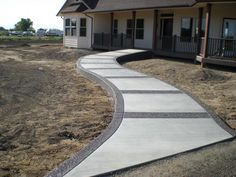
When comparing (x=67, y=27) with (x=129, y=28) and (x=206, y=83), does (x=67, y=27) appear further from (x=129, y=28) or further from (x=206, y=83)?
(x=206, y=83)

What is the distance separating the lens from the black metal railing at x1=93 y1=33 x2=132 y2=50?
28672 millimetres

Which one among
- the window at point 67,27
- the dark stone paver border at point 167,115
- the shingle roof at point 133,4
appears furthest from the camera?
the window at point 67,27

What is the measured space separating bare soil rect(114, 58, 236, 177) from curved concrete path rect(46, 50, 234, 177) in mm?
228

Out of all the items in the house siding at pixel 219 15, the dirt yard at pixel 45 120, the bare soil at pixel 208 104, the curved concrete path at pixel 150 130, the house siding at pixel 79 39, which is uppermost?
the house siding at pixel 219 15

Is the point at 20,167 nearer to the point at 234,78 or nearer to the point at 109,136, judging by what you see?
the point at 109,136

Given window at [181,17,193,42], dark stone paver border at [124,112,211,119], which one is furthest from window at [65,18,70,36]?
dark stone paver border at [124,112,211,119]

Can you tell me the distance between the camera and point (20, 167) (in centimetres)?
587

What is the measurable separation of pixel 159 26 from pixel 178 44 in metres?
2.66

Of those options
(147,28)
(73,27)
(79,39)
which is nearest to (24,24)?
(73,27)

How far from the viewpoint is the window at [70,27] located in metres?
34.2

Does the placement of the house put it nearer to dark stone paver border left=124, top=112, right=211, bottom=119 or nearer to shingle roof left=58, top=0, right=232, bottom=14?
shingle roof left=58, top=0, right=232, bottom=14

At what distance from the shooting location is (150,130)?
741 centimetres

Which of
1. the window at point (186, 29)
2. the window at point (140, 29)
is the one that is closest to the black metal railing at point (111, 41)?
the window at point (140, 29)

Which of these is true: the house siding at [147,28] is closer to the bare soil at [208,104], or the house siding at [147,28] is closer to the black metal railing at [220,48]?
the bare soil at [208,104]
